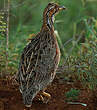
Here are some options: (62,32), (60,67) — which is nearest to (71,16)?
Answer: (62,32)

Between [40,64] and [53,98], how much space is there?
0.67 metres

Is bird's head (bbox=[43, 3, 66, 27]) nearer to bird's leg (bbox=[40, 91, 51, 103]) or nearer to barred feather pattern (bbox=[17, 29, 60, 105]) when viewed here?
barred feather pattern (bbox=[17, 29, 60, 105])

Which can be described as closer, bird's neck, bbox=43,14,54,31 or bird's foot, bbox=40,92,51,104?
bird's foot, bbox=40,92,51,104

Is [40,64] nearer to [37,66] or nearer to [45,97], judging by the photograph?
[37,66]

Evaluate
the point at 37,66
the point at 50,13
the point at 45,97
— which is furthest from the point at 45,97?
the point at 50,13

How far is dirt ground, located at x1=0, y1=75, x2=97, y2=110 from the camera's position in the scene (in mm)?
5113

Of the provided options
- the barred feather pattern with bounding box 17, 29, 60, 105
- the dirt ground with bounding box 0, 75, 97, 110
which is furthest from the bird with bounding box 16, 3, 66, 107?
the dirt ground with bounding box 0, 75, 97, 110

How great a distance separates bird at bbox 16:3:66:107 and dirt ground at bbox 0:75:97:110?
6.2 inches

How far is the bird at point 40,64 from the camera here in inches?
192

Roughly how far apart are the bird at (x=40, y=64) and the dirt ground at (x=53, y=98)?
0.52 feet

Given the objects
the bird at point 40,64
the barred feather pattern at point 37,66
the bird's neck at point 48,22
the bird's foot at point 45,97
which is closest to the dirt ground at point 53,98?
the bird's foot at point 45,97

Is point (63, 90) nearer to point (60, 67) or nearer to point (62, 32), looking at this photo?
point (60, 67)

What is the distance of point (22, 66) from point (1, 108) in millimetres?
653

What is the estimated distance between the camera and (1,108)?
5012mm
